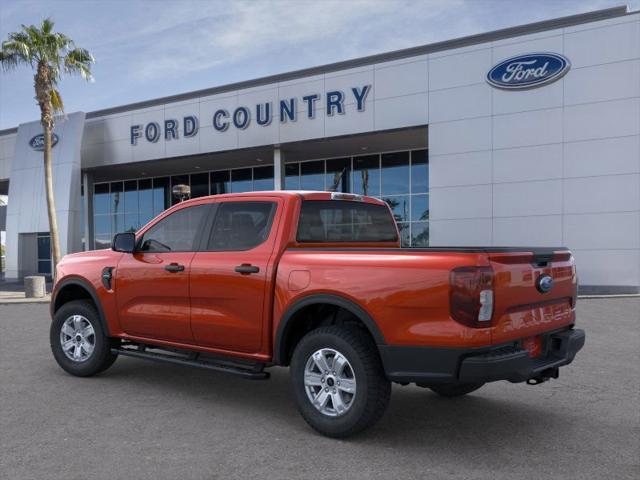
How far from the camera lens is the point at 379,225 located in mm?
5461

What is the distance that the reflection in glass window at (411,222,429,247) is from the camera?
21.5 m

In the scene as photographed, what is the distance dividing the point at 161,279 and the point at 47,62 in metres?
18.5

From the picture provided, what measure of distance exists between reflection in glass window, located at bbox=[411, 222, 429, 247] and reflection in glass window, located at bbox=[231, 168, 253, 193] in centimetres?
811

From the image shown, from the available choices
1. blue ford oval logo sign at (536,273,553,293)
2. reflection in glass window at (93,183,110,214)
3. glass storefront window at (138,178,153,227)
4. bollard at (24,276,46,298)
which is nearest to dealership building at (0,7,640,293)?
glass storefront window at (138,178,153,227)

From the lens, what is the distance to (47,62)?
2031 centimetres

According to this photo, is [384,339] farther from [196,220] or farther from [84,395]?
[84,395]

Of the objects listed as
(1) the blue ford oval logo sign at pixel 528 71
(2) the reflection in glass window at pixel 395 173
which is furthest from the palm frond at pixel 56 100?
(1) the blue ford oval logo sign at pixel 528 71

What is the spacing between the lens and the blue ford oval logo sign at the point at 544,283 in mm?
3932

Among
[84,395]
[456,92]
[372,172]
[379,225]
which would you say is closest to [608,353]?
[379,225]

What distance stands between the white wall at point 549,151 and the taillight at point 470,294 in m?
14.5

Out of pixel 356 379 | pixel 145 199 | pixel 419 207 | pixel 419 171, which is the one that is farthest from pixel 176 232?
pixel 145 199

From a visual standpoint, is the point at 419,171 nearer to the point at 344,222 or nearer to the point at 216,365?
the point at 344,222

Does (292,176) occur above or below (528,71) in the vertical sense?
below

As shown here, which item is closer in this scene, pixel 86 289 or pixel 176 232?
pixel 176 232
